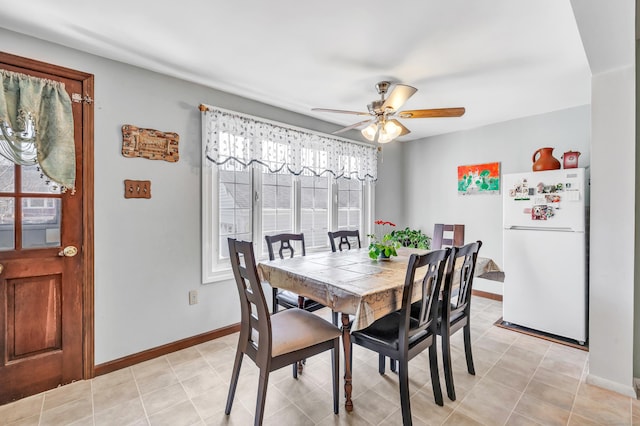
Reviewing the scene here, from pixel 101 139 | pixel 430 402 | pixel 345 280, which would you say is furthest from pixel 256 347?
pixel 101 139

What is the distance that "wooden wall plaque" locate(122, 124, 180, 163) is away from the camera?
2270mm

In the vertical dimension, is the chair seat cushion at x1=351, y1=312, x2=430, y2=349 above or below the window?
below

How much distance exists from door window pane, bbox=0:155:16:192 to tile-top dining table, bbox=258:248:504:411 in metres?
1.67

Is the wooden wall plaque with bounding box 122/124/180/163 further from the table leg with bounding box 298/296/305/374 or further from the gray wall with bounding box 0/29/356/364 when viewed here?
the table leg with bounding box 298/296/305/374

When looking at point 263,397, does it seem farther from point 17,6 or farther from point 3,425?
point 17,6

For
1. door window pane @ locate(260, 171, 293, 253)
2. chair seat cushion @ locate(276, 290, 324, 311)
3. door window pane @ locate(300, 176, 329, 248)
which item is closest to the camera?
chair seat cushion @ locate(276, 290, 324, 311)

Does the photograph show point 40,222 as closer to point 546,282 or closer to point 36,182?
point 36,182

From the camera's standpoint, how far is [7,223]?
1872mm

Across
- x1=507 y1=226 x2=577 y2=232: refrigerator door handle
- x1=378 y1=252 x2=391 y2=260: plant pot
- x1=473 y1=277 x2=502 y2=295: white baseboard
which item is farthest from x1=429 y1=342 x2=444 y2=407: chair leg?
x1=473 y1=277 x2=502 y2=295: white baseboard

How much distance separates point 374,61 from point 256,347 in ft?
6.99

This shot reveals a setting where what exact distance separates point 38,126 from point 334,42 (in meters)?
2.02

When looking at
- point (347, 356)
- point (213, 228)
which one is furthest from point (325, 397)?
point (213, 228)

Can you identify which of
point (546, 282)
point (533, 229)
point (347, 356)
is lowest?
point (347, 356)

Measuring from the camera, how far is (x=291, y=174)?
3.30 meters
